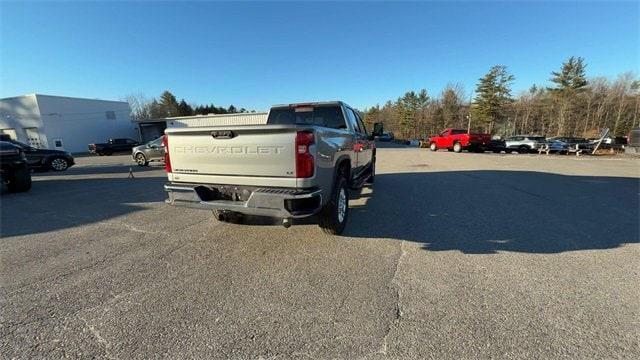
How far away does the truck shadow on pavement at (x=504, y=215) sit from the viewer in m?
4.31

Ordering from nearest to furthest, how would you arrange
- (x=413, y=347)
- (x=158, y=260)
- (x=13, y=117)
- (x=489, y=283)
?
(x=413, y=347), (x=489, y=283), (x=158, y=260), (x=13, y=117)

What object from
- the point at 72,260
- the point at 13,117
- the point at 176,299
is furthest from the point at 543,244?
the point at 13,117

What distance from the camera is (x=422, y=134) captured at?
177 ft

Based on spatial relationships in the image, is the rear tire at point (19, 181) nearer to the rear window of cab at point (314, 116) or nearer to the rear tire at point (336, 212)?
the rear window of cab at point (314, 116)

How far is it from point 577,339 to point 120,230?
20.4ft

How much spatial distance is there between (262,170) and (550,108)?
51.1 metres

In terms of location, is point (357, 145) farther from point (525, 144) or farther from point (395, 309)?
point (525, 144)

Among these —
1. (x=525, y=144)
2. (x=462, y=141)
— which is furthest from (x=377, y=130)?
(x=525, y=144)

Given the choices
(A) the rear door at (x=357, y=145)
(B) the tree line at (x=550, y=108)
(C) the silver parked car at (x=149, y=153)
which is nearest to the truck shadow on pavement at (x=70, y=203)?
(A) the rear door at (x=357, y=145)

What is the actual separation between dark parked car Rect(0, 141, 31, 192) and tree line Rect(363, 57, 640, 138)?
47720mm

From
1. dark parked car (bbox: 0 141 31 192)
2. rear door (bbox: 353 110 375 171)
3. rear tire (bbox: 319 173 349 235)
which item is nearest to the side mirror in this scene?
rear door (bbox: 353 110 375 171)

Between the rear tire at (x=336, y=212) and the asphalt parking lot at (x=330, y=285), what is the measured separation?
0.65 feet

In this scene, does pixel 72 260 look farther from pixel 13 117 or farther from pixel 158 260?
pixel 13 117

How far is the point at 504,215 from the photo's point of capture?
5582 mm
